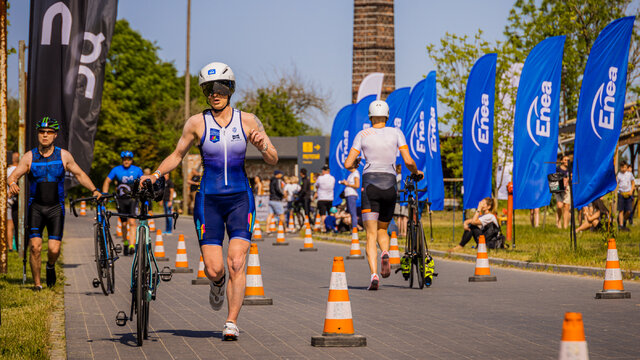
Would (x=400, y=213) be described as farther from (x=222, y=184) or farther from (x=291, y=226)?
(x=222, y=184)

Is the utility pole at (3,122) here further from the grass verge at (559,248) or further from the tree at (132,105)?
the tree at (132,105)

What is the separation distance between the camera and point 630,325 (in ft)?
28.8

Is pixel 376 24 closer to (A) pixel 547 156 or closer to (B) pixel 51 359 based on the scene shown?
(A) pixel 547 156

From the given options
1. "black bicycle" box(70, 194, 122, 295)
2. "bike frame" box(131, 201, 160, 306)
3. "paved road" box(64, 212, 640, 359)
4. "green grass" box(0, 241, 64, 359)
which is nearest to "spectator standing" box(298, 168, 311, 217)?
"paved road" box(64, 212, 640, 359)

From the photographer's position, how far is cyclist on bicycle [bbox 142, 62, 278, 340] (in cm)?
781

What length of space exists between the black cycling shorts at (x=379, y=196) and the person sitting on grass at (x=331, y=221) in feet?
55.5

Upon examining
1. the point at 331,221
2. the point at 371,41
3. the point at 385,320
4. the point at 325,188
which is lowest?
the point at 385,320

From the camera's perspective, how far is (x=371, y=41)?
53.0 meters

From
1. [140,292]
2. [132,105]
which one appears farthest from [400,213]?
[132,105]

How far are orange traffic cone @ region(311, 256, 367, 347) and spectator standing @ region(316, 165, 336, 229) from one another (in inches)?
821

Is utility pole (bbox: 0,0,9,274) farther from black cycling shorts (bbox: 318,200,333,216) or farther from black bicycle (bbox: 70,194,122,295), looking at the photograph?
black cycling shorts (bbox: 318,200,333,216)

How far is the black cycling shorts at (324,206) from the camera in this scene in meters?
29.1

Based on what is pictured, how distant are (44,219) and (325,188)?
17161 mm

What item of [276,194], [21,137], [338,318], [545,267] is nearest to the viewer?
[338,318]
